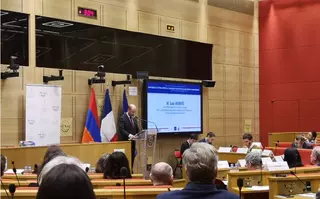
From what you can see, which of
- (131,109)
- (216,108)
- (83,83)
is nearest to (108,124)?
(131,109)

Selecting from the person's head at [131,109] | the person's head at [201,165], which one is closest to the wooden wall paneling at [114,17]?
the person's head at [131,109]

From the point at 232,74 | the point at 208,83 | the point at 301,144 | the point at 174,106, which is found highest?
the point at 232,74

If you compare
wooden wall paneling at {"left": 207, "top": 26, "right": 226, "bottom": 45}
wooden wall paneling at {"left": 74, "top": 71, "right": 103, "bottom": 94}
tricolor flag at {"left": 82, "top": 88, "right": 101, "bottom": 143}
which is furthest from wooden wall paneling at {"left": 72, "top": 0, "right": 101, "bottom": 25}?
wooden wall paneling at {"left": 207, "top": 26, "right": 226, "bottom": 45}

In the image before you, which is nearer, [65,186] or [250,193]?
[65,186]

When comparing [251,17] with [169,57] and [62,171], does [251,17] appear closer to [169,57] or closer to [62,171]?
[169,57]

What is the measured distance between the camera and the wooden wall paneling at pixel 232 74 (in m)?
13.5

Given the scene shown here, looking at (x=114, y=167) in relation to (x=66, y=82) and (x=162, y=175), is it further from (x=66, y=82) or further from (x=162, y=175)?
(x=66, y=82)

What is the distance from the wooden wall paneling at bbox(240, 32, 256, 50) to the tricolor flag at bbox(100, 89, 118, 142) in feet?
18.7

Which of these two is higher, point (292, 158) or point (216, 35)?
point (216, 35)

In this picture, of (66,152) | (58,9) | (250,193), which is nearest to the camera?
(250,193)

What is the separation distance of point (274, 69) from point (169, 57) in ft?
13.9

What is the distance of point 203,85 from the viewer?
492 inches

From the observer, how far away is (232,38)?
1373cm

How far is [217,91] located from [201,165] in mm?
10631
